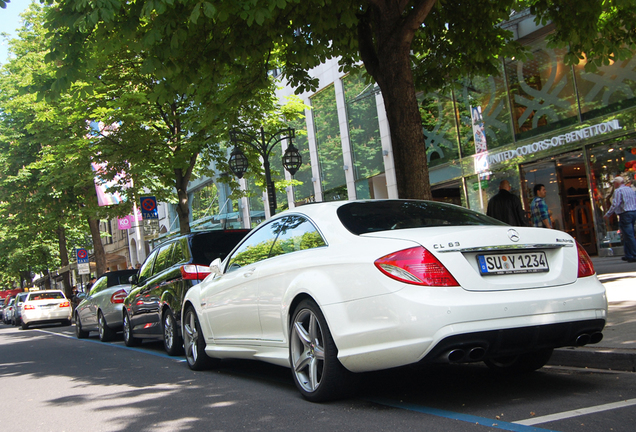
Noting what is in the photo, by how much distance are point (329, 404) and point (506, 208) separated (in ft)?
22.2

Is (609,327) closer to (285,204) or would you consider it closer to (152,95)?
(152,95)

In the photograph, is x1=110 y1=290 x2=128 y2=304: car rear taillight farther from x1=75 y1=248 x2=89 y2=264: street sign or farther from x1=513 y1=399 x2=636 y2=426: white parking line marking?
x1=75 y1=248 x2=89 y2=264: street sign

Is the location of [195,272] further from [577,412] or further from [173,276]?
[577,412]

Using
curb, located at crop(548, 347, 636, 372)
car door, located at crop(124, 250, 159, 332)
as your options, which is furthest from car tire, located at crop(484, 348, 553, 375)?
car door, located at crop(124, 250, 159, 332)

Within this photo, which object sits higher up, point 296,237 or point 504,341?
point 296,237

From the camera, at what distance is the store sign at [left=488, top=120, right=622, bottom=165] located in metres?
15.1

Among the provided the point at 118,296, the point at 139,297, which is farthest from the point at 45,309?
the point at 139,297

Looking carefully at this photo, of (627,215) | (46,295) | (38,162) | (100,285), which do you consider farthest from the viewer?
(46,295)

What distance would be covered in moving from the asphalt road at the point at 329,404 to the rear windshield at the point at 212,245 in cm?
168

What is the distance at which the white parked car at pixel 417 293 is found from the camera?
13.6 ft

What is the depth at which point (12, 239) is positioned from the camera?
4019cm

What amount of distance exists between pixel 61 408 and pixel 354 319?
10.5ft

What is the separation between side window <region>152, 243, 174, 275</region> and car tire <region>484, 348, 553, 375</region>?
546 cm

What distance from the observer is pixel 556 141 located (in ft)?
53.5
